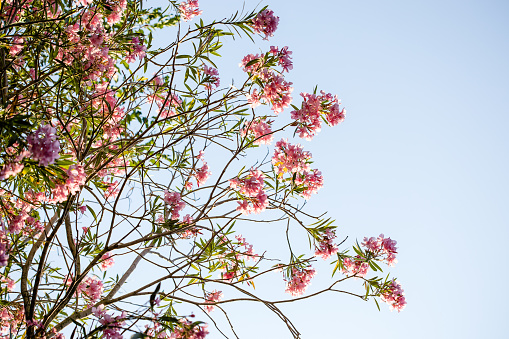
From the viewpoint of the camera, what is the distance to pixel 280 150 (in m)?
3.03

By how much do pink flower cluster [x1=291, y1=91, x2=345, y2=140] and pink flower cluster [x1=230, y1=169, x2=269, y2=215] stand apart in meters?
0.46

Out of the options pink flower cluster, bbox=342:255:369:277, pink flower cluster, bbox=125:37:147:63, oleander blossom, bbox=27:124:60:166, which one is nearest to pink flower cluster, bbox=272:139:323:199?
pink flower cluster, bbox=342:255:369:277

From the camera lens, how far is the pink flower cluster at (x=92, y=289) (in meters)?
2.92

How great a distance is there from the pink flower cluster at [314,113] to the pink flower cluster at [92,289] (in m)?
1.70

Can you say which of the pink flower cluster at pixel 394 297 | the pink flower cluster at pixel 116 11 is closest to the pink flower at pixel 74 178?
the pink flower cluster at pixel 116 11

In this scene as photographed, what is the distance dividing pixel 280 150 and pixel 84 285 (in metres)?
1.61

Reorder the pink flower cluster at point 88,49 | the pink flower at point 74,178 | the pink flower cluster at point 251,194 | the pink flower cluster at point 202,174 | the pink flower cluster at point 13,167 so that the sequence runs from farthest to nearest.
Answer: the pink flower cluster at point 202,174
the pink flower cluster at point 251,194
the pink flower cluster at point 88,49
the pink flower at point 74,178
the pink flower cluster at point 13,167

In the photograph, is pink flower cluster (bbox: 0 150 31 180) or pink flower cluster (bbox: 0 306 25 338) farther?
pink flower cluster (bbox: 0 306 25 338)

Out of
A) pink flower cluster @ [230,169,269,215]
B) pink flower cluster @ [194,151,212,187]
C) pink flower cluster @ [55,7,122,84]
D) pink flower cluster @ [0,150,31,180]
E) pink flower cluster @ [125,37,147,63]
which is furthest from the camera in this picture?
pink flower cluster @ [194,151,212,187]

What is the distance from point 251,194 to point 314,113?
0.69 metres

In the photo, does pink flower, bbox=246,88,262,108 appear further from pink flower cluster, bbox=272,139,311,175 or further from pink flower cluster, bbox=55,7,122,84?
pink flower cluster, bbox=55,7,122,84

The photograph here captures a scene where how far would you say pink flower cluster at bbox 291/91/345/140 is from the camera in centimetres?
292

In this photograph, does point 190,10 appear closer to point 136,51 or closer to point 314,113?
point 136,51

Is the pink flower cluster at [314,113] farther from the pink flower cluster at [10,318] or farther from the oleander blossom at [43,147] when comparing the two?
the pink flower cluster at [10,318]
